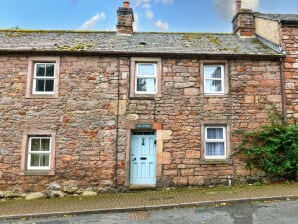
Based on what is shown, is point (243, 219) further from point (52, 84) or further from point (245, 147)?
point (52, 84)

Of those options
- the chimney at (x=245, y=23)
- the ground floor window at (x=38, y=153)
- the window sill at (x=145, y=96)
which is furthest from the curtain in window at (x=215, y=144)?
the ground floor window at (x=38, y=153)

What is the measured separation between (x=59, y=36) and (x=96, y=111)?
4.62 meters

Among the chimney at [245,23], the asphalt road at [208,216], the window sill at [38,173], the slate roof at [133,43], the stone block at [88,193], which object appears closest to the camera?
the asphalt road at [208,216]

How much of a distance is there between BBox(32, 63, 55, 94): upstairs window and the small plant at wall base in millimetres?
7866

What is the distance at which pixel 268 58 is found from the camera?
39.7ft

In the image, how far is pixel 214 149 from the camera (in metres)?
11.8

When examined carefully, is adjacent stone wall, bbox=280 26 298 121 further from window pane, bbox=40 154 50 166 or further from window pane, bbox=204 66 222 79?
window pane, bbox=40 154 50 166

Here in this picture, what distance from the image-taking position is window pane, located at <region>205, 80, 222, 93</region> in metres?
12.1

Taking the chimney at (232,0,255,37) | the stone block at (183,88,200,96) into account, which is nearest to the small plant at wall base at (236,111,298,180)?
the stone block at (183,88,200,96)

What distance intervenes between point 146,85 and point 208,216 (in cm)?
610

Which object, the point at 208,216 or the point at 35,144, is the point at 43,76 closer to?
the point at 35,144

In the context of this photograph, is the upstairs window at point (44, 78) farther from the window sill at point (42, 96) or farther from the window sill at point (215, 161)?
the window sill at point (215, 161)

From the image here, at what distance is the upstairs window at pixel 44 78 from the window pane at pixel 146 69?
3.49 meters

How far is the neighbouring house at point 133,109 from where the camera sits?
445 inches
